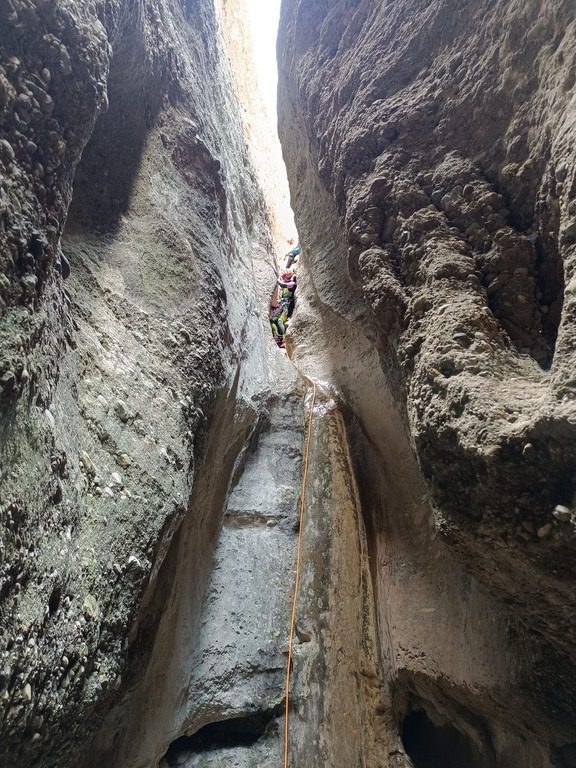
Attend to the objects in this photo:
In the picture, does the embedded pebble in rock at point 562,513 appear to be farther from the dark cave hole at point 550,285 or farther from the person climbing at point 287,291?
the person climbing at point 287,291

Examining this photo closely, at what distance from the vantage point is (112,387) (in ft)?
5.55

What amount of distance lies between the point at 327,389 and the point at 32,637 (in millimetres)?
2734

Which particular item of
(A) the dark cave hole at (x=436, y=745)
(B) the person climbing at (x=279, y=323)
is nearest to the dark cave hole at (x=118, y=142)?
(B) the person climbing at (x=279, y=323)

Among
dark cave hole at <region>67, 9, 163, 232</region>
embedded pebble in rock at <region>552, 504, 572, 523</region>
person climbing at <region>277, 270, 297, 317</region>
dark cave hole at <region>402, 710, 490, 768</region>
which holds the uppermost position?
person climbing at <region>277, 270, 297, 317</region>

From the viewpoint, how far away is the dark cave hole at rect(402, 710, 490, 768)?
7.64ft

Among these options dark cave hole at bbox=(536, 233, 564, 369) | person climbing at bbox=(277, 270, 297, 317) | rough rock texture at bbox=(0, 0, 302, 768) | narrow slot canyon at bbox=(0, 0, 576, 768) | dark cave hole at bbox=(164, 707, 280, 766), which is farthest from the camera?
person climbing at bbox=(277, 270, 297, 317)

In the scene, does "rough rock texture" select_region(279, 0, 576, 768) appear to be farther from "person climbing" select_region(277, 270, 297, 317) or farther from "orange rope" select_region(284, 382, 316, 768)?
"person climbing" select_region(277, 270, 297, 317)

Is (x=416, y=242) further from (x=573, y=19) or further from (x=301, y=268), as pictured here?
(x=301, y=268)

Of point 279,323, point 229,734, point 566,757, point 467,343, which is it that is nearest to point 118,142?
point 467,343

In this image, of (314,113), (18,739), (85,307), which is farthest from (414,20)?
(18,739)

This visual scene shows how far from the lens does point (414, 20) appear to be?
2.33 meters

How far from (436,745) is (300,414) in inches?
79.3

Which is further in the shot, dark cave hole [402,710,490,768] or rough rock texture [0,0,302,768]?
dark cave hole [402,710,490,768]

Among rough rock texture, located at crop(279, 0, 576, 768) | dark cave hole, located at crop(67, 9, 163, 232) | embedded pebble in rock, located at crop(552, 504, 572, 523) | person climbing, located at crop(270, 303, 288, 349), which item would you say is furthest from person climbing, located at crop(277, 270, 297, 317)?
embedded pebble in rock, located at crop(552, 504, 572, 523)
